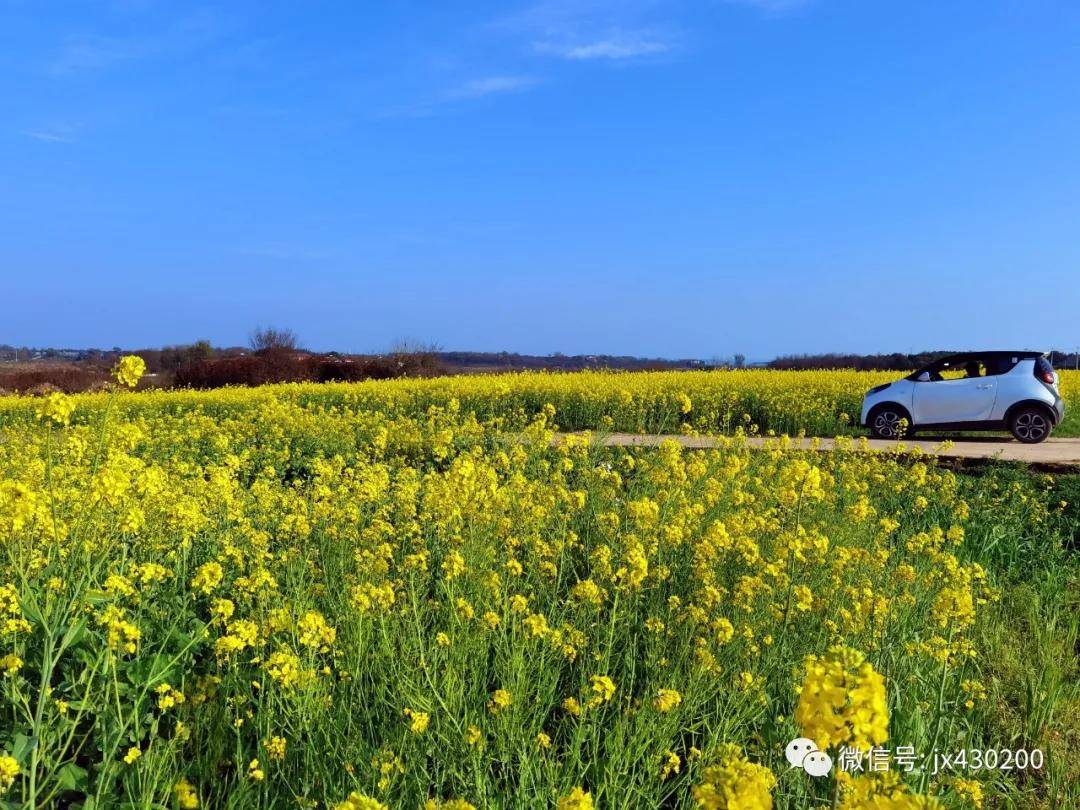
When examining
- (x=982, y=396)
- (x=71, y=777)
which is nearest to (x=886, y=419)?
(x=982, y=396)

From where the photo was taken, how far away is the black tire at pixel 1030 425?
13664 millimetres

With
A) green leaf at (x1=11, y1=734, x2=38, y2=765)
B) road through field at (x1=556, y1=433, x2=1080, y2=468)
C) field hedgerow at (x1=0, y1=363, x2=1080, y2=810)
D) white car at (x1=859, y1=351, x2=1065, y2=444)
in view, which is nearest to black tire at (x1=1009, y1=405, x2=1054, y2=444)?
white car at (x1=859, y1=351, x2=1065, y2=444)

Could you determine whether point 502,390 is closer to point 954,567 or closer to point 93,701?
point 954,567

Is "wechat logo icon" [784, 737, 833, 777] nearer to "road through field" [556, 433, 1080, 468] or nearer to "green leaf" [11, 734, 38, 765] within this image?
"green leaf" [11, 734, 38, 765]

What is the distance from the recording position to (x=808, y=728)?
163 centimetres

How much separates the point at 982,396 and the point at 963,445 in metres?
1.34

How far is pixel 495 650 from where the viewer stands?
3857mm

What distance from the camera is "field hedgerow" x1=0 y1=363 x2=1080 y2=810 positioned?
8.54 feet

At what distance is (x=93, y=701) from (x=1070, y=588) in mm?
6518

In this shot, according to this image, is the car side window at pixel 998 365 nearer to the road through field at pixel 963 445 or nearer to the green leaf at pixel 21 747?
the road through field at pixel 963 445

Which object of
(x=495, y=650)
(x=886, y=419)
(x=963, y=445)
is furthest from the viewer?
(x=886, y=419)

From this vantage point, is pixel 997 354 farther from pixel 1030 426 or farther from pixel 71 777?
pixel 71 777

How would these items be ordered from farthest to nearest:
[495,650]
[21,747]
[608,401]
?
1. [608,401]
2. [495,650]
3. [21,747]

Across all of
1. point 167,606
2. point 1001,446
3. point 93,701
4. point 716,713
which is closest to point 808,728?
point 716,713
